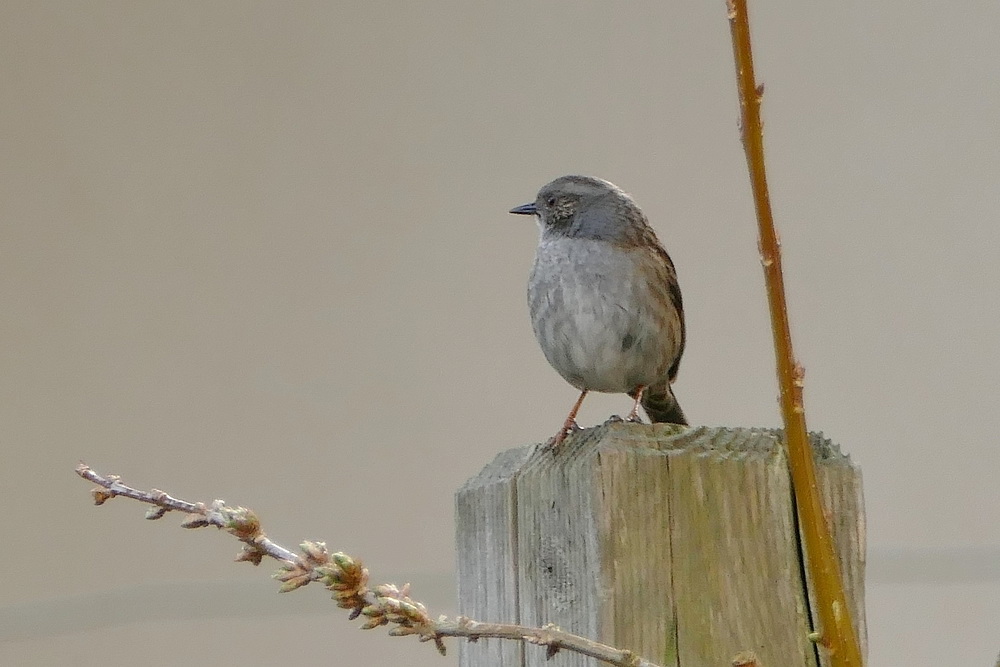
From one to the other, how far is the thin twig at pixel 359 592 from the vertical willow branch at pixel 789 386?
0.17m

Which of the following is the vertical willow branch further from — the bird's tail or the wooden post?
the bird's tail

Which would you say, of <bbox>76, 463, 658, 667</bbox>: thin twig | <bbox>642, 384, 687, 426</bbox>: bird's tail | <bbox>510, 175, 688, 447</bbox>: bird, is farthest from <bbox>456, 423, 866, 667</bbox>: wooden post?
<bbox>642, 384, 687, 426</bbox>: bird's tail

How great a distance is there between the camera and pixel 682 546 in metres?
1.41

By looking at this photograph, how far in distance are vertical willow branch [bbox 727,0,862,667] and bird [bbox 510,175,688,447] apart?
1.73 meters

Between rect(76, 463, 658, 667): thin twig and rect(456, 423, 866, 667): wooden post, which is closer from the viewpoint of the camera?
rect(76, 463, 658, 667): thin twig

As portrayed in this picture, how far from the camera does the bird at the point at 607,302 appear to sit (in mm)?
2789

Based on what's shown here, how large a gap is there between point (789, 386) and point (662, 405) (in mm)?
2446

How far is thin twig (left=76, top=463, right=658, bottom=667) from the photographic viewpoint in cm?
98

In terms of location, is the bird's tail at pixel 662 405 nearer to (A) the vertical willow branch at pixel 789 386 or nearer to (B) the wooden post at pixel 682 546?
(B) the wooden post at pixel 682 546

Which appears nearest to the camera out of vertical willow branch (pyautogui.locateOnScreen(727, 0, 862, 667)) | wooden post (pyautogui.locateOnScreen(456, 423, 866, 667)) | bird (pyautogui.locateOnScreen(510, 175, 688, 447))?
vertical willow branch (pyautogui.locateOnScreen(727, 0, 862, 667))

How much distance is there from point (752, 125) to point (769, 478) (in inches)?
26.4

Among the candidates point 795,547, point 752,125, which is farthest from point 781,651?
point 752,125

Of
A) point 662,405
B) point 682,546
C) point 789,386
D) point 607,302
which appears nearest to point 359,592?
point 789,386

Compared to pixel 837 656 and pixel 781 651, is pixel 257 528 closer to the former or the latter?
pixel 837 656
